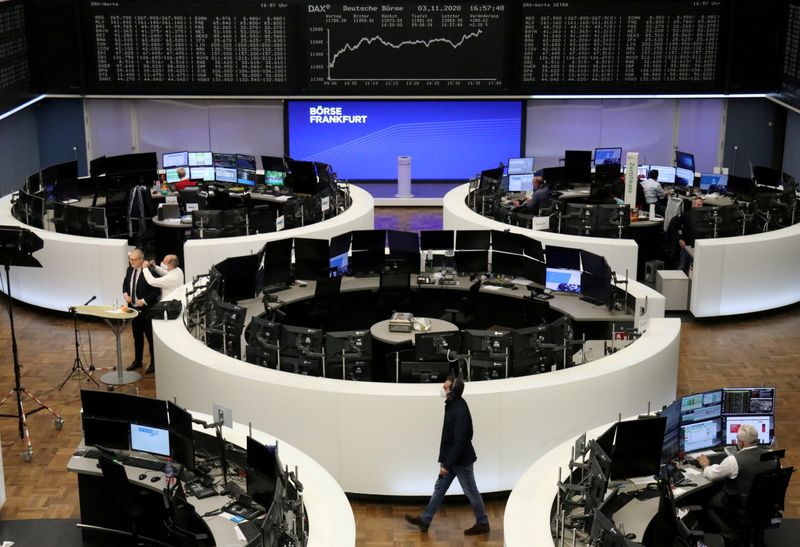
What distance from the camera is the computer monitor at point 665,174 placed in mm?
16766

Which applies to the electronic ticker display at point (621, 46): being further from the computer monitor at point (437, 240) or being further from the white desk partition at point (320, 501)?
the white desk partition at point (320, 501)

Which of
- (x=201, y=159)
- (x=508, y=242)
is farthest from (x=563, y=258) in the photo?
(x=201, y=159)

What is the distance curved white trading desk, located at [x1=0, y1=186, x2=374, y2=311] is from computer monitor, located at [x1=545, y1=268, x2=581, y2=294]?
354 cm

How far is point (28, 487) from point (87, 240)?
14.8ft

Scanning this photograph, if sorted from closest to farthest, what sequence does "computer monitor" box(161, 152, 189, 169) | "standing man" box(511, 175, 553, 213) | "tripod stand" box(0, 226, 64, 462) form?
A: "tripod stand" box(0, 226, 64, 462), "standing man" box(511, 175, 553, 213), "computer monitor" box(161, 152, 189, 169)

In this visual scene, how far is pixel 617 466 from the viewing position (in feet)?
24.7

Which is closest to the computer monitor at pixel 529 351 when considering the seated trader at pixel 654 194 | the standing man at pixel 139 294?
the standing man at pixel 139 294

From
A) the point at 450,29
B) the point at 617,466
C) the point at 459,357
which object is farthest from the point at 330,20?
the point at 617,466

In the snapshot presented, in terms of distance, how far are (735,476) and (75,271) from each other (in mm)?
8306

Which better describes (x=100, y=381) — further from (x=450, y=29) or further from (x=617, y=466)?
(x=450, y=29)

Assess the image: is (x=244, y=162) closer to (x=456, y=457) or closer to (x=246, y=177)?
(x=246, y=177)

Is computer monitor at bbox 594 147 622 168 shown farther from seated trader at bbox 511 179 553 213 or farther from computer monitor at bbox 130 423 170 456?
computer monitor at bbox 130 423 170 456

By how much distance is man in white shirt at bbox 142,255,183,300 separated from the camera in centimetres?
A: 1120

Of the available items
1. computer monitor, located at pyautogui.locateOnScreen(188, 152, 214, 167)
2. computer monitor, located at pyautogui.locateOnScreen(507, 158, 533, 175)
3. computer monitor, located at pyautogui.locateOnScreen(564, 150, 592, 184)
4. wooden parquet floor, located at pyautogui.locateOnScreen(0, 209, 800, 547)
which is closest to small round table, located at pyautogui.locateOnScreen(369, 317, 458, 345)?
→ wooden parquet floor, located at pyautogui.locateOnScreen(0, 209, 800, 547)
